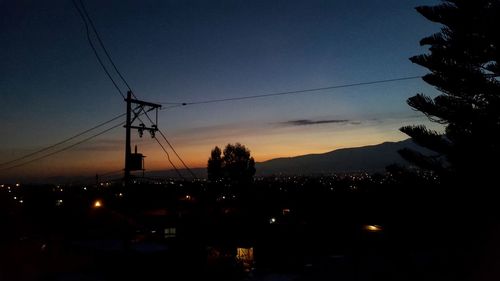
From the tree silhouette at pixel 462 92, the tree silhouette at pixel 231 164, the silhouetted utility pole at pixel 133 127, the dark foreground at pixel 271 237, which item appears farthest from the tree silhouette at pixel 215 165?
the tree silhouette at pixel 462 92

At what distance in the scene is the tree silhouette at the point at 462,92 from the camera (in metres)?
2.86

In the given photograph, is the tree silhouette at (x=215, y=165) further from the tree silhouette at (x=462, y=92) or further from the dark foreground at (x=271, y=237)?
the tree silhouette at (x=462, y=92)

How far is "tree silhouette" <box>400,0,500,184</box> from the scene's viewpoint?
2859mm

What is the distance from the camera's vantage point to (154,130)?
45.7 feet

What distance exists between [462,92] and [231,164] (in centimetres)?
4750

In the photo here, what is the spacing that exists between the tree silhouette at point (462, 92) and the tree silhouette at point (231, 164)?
46.8 m

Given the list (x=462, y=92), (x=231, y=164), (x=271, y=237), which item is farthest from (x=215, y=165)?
(x=462, y=92)

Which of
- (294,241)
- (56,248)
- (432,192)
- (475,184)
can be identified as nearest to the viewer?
(475,184)

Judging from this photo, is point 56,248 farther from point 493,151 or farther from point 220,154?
point 220,154

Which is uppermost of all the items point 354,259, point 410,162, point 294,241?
point 410,162

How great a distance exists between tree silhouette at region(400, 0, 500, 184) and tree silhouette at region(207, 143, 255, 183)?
46796 mm

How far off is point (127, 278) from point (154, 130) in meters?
5.07

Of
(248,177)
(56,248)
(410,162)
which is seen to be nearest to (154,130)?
(56,248)

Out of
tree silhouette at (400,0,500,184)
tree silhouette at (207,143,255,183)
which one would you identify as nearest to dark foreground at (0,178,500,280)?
tree silhouette at (400,0,500,184)
